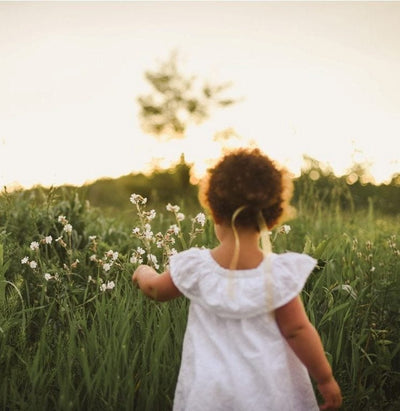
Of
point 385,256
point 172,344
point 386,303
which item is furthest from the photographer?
point 385,256

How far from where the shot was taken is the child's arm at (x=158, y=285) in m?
2.03

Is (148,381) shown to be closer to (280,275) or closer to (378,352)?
(280,275)

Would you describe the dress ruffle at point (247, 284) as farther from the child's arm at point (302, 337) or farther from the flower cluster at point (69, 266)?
the flower cluster at point (69, 266)

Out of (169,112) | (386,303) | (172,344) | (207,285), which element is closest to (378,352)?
(386,303)

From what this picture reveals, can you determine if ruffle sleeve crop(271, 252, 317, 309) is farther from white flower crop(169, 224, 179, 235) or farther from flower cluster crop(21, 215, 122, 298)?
flower cluster crop(21, 215, 122, 298)

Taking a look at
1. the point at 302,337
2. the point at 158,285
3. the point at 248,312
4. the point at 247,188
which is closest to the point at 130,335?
the point at 158,285

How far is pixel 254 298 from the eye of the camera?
6.01 ft

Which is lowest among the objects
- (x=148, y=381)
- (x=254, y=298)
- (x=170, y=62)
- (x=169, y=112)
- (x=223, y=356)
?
(x=148, y=381)

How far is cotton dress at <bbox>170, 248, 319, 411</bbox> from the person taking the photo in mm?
1832

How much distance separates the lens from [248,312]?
1845 mm

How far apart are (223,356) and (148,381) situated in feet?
2.16

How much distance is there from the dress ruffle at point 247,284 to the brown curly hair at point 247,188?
170 millimetres

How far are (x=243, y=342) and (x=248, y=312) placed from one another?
0.41 ft

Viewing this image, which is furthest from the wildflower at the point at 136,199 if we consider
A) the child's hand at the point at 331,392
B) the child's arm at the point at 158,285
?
the child's hand at the point at 331,392
